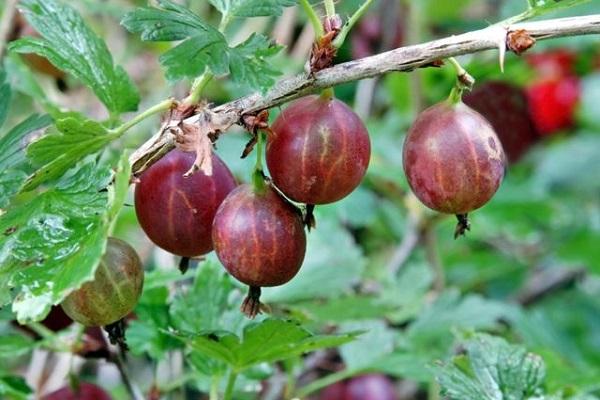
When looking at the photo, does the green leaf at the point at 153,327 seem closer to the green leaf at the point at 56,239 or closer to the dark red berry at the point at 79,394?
the dark red berry at the point at 79,394

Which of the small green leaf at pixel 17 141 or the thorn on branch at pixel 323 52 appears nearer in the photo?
the thorn on branch at pixel 323 52

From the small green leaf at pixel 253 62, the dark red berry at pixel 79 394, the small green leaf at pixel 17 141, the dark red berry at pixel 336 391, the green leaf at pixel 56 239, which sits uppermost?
the small green leaf at pixel 253 62

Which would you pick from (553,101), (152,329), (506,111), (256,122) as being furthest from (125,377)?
(553,101)


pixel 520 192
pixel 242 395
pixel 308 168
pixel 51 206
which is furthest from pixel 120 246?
pixel 520 192

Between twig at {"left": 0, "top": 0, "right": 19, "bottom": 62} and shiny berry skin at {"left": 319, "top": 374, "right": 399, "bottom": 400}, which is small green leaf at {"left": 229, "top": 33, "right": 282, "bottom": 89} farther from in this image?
shiny berry skin at {"left": 319, "top": 374, "right": 399, "bottom": 400}

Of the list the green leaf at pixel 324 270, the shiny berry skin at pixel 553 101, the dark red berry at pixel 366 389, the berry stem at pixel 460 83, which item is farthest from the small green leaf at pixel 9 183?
the shiny berry skin at pixel 553 101

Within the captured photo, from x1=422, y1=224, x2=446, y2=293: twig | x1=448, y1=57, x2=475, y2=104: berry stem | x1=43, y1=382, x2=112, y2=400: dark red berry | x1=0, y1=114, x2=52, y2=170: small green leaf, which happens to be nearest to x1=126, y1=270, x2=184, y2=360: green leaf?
x1=43, y1=382, x2=112, y2=400: dark red berry

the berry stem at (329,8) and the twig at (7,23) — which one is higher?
the berry stem at (329,8)
